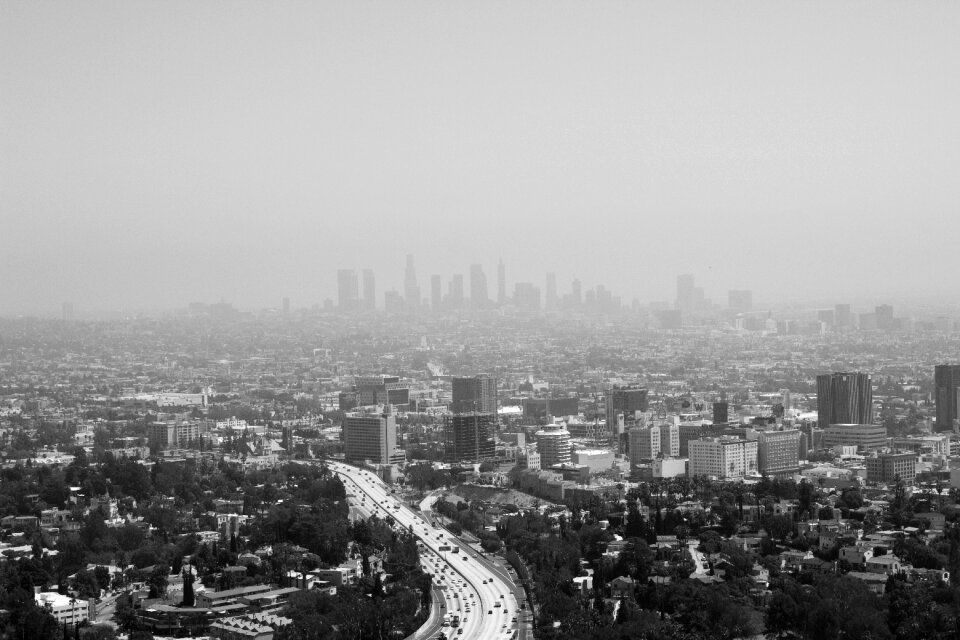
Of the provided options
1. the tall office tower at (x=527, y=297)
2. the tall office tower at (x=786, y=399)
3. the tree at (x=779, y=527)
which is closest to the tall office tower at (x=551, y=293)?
the tall office tower at (x=527, y=297)

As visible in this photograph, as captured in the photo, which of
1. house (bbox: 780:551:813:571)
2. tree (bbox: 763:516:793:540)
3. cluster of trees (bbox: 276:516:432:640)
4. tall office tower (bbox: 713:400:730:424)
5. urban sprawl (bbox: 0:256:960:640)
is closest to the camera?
cluster of trees (bbox: 276:516:432:640)

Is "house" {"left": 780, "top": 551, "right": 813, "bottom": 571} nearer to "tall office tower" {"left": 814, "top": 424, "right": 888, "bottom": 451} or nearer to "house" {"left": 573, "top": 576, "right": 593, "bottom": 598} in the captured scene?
"house" {"left": 573, "top": 576, "right": 593, "bottom": 598}

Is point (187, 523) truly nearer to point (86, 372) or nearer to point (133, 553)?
point (133, 553)

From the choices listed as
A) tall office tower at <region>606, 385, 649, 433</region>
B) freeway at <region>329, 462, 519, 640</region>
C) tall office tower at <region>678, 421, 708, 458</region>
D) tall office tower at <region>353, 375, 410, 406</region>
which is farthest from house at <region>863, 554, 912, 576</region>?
tall office tower at <region>353, 375, 410, 406</region>

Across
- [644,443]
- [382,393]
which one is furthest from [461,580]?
[382,393]

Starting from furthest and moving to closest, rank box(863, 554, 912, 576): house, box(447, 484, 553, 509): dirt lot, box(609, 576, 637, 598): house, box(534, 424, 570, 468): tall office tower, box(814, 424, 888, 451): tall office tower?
box(814, 424, 888, 451): tall office tower, box(534, 424, 570, 468): tall office tower, box(447, 484, 553, 509): dirt lot, box(863, 554, 912, 576): house, box(609, 576, 637, 598): house

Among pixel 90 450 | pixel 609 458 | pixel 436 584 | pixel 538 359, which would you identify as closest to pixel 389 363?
pixel 538 359

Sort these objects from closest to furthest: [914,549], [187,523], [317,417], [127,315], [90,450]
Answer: [914,549], [187,523], [90,450], [317,417], [127,315]
